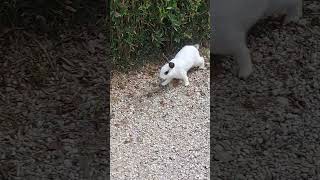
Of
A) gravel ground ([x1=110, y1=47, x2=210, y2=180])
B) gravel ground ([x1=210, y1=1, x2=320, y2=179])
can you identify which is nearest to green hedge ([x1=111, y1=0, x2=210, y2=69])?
gravel ground ([x1=110, y1=47, x2=210, y2=180])

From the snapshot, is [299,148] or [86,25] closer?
[299,148]

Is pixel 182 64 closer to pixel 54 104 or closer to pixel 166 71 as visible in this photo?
pixel 166 71

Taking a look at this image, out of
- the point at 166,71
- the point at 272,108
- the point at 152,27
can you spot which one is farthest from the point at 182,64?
the point at 272,108

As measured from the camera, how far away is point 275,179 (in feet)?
4.83

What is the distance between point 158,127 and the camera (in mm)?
1634

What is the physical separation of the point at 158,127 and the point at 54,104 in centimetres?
28

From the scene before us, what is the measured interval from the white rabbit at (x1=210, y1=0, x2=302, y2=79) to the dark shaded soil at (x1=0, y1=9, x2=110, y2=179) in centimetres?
30

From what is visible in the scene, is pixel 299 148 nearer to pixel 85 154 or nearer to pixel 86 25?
pixel 85 154

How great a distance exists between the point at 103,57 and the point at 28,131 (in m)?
0.28

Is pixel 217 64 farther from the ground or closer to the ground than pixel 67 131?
farther from the ground

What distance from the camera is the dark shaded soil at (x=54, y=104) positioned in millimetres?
1495

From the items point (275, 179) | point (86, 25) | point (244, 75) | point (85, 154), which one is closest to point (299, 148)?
point (275, 179)

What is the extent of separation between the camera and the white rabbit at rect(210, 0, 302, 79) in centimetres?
163

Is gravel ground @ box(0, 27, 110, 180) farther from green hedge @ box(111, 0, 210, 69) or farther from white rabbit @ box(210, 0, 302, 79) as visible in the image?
white rabbit @ box(210, 0, 302, 79)
